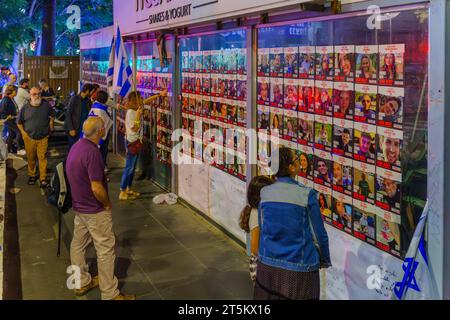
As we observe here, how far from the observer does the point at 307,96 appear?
5.07 meters

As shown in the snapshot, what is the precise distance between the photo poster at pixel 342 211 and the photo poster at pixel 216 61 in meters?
2.95

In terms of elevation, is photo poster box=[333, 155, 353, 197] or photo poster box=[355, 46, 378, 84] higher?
photo poster box=[355, 46, 378, 84]

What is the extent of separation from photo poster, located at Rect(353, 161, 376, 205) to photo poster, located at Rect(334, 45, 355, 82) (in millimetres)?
734

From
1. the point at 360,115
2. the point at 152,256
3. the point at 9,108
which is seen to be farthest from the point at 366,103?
the point at 9,108

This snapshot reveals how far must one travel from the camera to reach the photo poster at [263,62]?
19.0ft

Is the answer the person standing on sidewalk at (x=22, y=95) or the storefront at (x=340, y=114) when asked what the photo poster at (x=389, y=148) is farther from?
the person standing on sidewalk at (x=22, y=95)

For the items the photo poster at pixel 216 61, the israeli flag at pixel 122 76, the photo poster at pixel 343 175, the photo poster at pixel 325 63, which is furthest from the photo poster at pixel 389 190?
the israeli flag at pixel 122 76

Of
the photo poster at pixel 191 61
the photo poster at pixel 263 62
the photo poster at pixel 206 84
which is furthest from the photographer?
the photo poster at pixel 191 61

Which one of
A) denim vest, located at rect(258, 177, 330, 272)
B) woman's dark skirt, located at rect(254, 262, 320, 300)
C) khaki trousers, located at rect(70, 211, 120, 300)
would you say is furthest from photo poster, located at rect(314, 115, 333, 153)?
khaki trousers, located at rect(70, 211, 120, 300)

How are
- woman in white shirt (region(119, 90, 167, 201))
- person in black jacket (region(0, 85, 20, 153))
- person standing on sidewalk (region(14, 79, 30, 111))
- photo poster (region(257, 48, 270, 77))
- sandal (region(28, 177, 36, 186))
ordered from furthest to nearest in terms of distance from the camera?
person standing on sidewalk (region(14, 79, 30, 111))
person in black jacket (region(0, 85, 20, 153))
sandal (region(28, 177, 36, 186))
woman in white shirt (region(119, 90, 167, 201))
photo poster (region(257, 48, 270, 77))

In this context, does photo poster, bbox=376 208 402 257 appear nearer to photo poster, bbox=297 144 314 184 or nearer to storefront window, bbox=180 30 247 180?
photo poster, bbox=297 144 314 184

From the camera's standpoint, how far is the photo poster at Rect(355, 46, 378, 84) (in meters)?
4.19

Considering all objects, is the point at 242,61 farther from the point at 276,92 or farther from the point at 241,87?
the point at 276,92
